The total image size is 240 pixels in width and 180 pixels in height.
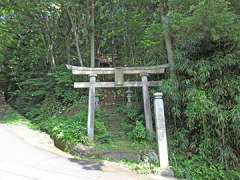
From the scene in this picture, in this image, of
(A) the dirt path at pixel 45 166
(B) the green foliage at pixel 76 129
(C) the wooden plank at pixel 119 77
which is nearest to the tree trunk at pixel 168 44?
(C) the wooden plank at pixel 119 77

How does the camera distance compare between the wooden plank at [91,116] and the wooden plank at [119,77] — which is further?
the wooden plank at [119,77]

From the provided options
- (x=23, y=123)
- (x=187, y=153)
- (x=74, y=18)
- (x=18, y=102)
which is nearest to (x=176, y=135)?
(x=187, y=153)

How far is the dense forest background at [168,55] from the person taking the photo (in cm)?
605

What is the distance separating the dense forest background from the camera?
6.05m

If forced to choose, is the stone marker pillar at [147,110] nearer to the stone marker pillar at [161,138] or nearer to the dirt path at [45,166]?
the stone marker pillar at [161,138]

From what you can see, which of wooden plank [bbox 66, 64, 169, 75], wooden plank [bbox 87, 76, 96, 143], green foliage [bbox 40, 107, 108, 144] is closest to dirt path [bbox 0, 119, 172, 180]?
green foliage [bbox 40, 107, 108, 144]

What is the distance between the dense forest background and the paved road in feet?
4.75

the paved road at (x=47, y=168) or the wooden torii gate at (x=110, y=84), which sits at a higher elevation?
the wooden torii gate at (x=110, y=84)

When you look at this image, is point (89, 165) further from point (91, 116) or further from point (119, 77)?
point (119, 77)

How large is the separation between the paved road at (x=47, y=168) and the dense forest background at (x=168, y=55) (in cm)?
145

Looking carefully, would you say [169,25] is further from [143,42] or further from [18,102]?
[18,102]

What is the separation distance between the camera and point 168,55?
7266 mm

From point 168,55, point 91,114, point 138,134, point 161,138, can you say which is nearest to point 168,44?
point 168,55

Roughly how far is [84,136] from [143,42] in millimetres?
3669
